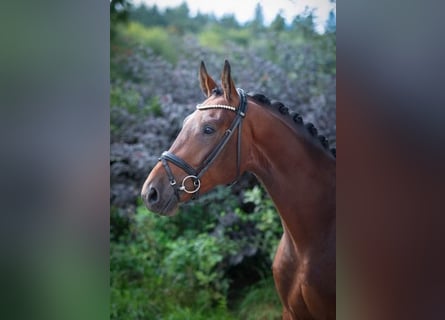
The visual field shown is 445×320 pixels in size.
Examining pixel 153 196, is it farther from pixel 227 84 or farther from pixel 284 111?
pixel 284 111

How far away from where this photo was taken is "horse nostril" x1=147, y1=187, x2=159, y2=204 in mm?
2252

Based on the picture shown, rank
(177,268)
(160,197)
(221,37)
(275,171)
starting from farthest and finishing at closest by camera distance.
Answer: (177,268), (221,37), (275,171), (160,197)

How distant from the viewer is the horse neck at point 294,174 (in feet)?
7.73

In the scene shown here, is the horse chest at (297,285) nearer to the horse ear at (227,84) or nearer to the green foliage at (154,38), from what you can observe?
the horse ear at (227,84)

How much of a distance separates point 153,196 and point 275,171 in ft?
1.71

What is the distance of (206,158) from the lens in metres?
2.27

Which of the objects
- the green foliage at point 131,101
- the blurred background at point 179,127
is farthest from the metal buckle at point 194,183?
the green foliage at point 131,101

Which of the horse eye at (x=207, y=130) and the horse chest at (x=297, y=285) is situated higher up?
the horse eye at (x=207, y=130)

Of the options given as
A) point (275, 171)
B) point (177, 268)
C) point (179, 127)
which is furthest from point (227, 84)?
point (177, 268)

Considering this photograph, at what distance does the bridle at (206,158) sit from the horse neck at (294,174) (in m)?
0.06

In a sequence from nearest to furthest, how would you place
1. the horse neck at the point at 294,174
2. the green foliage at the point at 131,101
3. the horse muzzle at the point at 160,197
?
1. the horse muzzle at the point at 160,197
2. the horse neck at the point at 294,174
3. the green foliage at the point at 131,101
